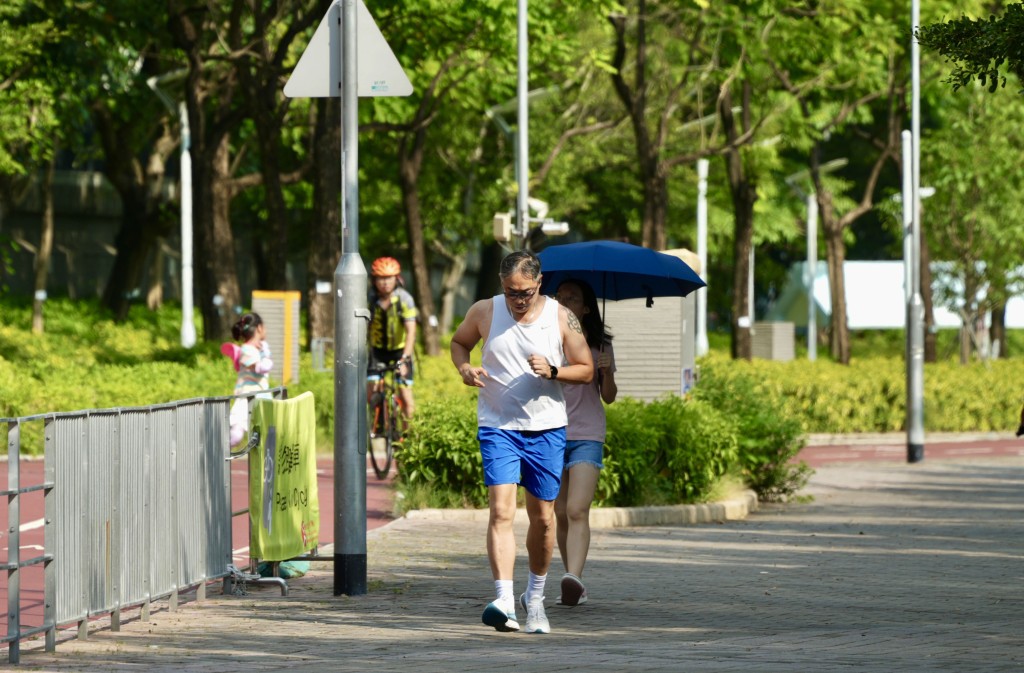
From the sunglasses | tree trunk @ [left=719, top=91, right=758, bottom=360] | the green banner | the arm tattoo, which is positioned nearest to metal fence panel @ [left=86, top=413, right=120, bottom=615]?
the green banner

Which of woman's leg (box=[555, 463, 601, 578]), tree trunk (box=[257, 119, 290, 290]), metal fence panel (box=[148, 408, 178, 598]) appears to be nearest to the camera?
metal fence panel (box=[148, 408, 178, 598])

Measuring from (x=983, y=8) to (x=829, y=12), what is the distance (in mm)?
4813

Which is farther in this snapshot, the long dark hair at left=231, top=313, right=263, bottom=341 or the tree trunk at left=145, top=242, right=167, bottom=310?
the tree trunk at left=145, top=242, right=167, bottom=310

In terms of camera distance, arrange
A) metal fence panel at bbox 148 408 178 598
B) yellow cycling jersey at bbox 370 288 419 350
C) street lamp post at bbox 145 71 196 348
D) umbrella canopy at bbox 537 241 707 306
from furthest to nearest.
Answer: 1. street lamp post at bbox 145 71 196 348
2. yellow cycling jersey at bbox 370 288 419 350
3. umbrella canopy at bbox 537 241 707 306
4. metal fence panel at bbox 148 408 178 598

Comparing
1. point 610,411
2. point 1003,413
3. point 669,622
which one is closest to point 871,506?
point 610,411

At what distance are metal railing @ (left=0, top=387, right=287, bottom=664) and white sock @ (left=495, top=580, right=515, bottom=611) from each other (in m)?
1.73

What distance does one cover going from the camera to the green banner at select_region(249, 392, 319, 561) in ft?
35.9

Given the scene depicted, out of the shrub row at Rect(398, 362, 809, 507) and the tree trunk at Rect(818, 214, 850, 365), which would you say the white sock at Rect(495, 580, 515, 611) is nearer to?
the shrub row at Rect(398, 362, 809, 507)

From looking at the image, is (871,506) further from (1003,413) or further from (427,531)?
(1003,413)

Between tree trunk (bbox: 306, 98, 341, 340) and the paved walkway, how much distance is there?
12729mm

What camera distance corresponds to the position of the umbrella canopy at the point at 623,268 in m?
11.5

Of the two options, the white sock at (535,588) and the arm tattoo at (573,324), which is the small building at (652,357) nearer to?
the arm tattoo at (573,324)

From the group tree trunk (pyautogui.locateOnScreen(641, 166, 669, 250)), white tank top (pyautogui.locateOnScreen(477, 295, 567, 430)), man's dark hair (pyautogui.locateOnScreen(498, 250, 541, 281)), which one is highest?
tree trunk (pyautogui.locateOnScreen(641, 166, 669, 250))

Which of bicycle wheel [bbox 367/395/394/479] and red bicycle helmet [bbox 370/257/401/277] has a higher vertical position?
red bicycle helmet [bbox 370/257/401/277]
